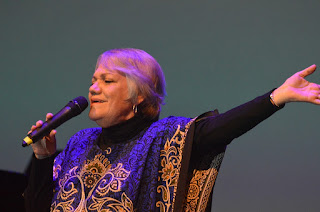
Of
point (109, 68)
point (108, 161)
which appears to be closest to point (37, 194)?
point (108, 161)

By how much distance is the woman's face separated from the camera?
1601mm

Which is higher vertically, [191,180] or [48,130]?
[48,130]

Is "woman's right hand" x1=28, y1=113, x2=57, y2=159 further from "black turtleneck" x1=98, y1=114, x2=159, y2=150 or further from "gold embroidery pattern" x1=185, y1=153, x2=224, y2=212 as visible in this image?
"gold embroidery pattern" x1=185, y1=153, x2=224, y2=212

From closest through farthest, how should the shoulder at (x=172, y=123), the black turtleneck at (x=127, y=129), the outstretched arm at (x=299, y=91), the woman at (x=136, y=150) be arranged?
the outstretched arm at (x=299, y=91) < the woman at (x=136, y=150) < the shoulder at (x=172, y=123) < the black turtleneck at (x=127, y=129)

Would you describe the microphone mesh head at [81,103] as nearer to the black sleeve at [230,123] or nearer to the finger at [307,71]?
the black sleeve at [230,123]

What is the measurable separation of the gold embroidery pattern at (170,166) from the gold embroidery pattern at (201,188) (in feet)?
0.26

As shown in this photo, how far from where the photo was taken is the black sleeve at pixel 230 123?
1.25 metres

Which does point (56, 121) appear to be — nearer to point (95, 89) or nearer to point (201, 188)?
point (95, 89)

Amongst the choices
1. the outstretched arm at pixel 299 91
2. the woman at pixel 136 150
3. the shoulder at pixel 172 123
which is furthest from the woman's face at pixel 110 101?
the outstretched arm at pixel 299 91

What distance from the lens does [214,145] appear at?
139 centimetres

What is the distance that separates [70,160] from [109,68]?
43 centimetres

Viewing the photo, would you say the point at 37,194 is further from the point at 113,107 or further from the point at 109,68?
the point at 109,68

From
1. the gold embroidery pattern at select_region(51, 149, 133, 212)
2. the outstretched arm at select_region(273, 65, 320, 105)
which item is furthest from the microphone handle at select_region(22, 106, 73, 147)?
the outstretched arm at select_region(273, 65, 320, 105)

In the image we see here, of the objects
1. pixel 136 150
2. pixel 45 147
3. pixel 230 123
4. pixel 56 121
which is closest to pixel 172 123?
pixel 136 150
